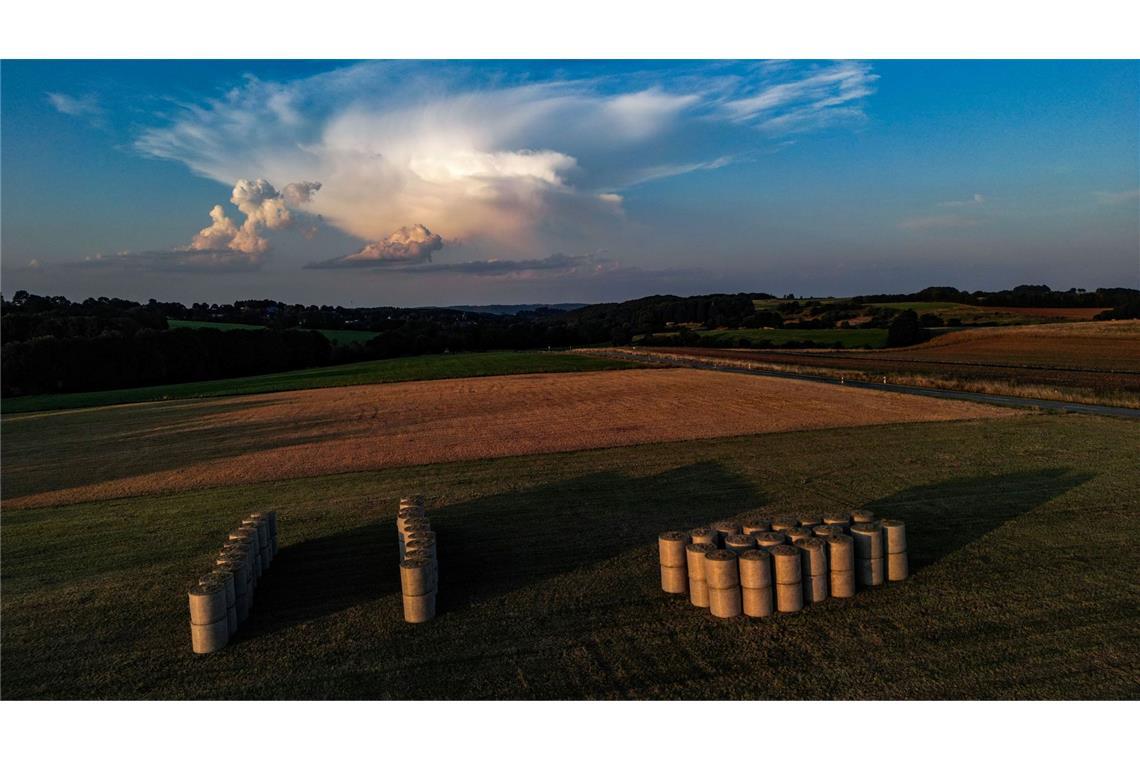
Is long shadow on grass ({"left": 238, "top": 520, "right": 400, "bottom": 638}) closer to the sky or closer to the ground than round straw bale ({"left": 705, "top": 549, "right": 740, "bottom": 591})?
closer to the ground

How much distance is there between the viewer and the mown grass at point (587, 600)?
25.2 feet

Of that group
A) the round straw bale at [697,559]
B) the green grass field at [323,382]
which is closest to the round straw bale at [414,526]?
the round straw bale at [697,559]

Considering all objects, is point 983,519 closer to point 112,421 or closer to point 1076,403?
point 1076,403

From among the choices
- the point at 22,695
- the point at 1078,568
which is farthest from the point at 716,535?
the point at 22,695

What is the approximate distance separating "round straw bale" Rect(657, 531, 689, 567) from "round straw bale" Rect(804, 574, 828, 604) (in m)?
1.65

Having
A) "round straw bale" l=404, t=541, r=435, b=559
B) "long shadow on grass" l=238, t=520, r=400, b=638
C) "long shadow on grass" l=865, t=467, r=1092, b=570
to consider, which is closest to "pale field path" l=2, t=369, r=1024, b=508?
"long shadow on grass" l=238, t=520, r=400, b=638

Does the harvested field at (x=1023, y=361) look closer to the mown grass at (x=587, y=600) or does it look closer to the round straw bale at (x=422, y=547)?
the mown grass at (x=587, y=600)

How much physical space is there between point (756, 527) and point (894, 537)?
1865mm

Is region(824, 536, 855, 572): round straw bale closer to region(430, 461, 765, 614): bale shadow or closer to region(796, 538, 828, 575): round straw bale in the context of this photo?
region(796, 538, 828, 575): round straw bale

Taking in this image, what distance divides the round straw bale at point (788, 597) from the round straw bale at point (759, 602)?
15 cm

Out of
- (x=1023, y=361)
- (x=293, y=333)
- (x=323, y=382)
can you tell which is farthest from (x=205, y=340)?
(x=1023, y=361)

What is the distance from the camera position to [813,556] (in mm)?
9344

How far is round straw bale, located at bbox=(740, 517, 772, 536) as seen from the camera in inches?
396

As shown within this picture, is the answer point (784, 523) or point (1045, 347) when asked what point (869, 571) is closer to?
A: point (784, 523)
